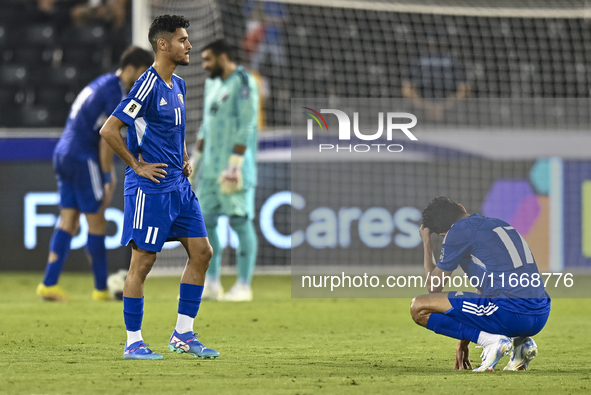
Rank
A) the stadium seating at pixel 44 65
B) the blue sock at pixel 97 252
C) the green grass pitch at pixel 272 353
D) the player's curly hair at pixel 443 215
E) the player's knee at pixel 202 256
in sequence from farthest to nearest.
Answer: the stadium seating at pixel 44 65 < the blue sock at pixel 97 252 < the player's knee at pixel 202 256 < the player's curly hair at pixel 443 215 < the green grass pitch at pixel 272 353

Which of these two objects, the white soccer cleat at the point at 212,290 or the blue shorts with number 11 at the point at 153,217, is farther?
the white soccer cleat at the point at 212,290

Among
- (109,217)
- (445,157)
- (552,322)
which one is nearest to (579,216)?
(445,157)

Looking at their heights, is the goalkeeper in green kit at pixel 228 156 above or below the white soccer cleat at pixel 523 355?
above

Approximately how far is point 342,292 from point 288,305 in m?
1.53

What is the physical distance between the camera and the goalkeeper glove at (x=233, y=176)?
721 cm

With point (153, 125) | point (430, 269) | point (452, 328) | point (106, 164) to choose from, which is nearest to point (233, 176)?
point (106, 164)

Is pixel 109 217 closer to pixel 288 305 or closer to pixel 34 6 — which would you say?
pixel 288 305

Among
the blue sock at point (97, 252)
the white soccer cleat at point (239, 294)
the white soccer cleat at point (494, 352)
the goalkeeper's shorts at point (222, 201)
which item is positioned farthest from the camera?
the white soccer cleat at point (239, 294)

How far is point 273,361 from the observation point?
14.1 feet

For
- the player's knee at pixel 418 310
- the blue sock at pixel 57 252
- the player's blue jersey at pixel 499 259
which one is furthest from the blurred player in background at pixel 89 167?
the player's blue jersey at pixel 499 259

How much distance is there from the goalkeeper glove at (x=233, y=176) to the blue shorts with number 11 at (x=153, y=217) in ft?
9.40

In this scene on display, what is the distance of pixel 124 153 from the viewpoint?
415 centimetres

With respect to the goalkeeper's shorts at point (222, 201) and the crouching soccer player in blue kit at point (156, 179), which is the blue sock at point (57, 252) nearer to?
the goalkeeper's shorts at point (222, 201)

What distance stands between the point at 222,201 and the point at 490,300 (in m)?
3.70
